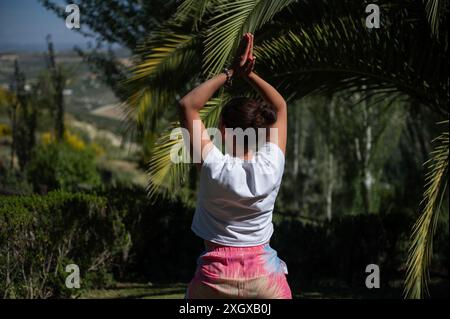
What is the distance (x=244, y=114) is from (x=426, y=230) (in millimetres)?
2626

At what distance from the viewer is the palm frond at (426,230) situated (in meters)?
4.86

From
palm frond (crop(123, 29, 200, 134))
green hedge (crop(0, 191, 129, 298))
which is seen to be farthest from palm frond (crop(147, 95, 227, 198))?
green hedge (crop(0, 191, 129, 298))

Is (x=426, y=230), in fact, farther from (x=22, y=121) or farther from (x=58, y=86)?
(x=22, y=121)

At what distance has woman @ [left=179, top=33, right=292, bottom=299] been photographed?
2836 mm

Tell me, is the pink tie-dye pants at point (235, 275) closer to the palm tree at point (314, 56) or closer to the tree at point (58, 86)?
the palm tree at point (314, 56)

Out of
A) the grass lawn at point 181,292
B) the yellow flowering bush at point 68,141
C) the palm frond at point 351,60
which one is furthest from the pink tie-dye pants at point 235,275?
the yellow flowering bush at point 68,141

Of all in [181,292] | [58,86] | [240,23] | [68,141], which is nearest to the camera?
[240,23]

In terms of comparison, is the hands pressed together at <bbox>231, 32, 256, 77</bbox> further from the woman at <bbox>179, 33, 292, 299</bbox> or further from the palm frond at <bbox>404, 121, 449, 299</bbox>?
the palm frond at <bbox>404, 121, 449, 299</bbox>

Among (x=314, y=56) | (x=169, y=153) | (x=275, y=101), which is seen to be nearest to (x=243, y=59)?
(x=275, y=101)

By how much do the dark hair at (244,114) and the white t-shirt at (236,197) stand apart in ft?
0.43

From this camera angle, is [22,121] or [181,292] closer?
[181,292]

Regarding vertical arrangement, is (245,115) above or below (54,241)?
above

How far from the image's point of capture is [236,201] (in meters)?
2.83

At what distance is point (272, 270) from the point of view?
2.96m
